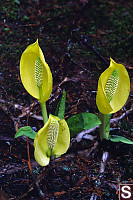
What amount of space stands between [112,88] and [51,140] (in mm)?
442

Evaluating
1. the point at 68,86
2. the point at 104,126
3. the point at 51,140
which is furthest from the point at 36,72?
the point at 68,86

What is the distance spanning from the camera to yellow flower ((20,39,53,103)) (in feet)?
4.28

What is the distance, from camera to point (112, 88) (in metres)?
1.34

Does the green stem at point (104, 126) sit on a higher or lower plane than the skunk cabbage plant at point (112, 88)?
lower

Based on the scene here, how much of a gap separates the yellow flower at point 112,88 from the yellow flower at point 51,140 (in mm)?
254

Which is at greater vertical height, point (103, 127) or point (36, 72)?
point (36, 72)

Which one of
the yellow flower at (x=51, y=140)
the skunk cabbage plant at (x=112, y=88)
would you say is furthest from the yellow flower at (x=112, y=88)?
the yellow flower at (x=51, y=140)

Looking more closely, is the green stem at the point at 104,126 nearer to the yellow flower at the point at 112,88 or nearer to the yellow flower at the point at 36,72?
the yellow flower at the point at 112,88

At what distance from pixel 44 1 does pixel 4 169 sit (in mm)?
2199

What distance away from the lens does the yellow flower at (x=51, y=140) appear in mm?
1208

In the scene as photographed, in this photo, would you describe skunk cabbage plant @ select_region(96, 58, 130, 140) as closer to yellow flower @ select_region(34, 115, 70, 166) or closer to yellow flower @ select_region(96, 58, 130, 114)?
yellow flower @ select_region(96, 58, 130, 114)

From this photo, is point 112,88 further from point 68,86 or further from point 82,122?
point 68,86

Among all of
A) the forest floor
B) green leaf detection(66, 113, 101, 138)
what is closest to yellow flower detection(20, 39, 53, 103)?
green leaf detection(66, 113, 101, 138)

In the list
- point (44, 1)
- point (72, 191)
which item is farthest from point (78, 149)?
point (44, 1)
